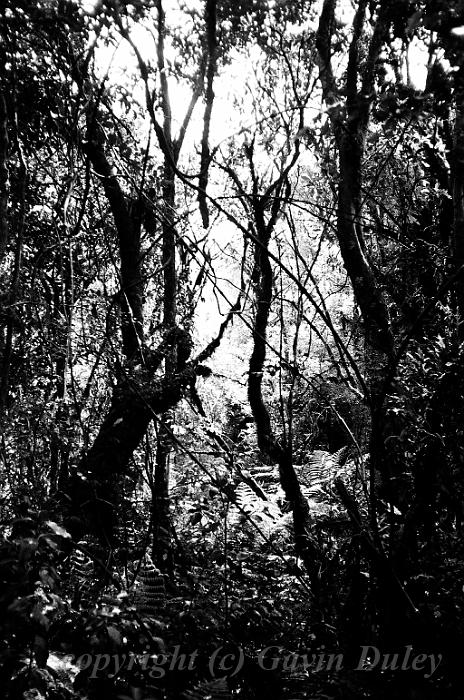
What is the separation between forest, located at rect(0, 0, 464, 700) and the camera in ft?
7.69

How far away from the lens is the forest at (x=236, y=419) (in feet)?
7.69

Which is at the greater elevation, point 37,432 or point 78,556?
point 37,432

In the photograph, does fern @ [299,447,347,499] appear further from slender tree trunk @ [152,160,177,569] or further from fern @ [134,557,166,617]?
fern @ [134,557,166,617]

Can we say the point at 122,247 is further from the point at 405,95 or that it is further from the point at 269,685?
the point at 269,685

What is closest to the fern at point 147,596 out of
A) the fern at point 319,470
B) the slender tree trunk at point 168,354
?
the slender tree trunk at point 168,354

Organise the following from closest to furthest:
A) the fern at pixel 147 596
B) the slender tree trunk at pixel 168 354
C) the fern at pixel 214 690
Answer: the fern at pixel 214 690 → the fern at pixel 147 596 → the slender tree trunk at pixel 168 354

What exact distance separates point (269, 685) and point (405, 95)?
2.96m

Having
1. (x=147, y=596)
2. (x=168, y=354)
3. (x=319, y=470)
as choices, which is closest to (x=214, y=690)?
(x=147, y=596)

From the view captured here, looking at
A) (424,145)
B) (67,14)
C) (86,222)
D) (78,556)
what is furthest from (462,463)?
(86,222)

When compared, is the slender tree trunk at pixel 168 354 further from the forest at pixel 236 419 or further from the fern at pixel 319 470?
the fern at pixel 319 470

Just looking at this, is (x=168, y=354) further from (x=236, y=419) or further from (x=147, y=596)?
(x=147, y=596)

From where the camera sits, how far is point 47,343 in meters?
5.22

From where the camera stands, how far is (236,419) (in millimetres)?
5332

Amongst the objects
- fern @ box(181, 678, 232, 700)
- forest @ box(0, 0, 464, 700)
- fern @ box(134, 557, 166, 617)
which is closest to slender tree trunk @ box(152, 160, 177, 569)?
forest @ box(0, 0, 464, 700)
